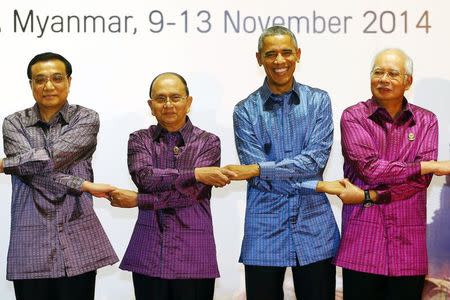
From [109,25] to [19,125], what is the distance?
2.79ft

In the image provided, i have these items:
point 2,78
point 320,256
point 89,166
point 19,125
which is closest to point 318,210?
point 320,256

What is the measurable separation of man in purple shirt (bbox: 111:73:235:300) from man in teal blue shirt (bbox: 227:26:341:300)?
0.20 meters

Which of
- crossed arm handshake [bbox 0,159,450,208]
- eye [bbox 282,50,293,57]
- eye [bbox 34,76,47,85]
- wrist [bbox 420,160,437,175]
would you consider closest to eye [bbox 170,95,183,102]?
crossed arm handshake [bbox 0,159,450,208]

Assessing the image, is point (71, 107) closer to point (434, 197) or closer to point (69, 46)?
point (69, 46)

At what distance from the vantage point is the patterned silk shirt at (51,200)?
380cm

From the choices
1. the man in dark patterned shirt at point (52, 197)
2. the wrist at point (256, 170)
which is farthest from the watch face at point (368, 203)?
the man in dark patterned shirt at point (52, 197)

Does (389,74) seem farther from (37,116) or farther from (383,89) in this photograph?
(37,116)

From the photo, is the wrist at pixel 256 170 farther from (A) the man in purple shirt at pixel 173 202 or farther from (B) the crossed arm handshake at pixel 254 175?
(A) the man in purple shirt at pixel 173 202

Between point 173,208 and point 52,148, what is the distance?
0.70m

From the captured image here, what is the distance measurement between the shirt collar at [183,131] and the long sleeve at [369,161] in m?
0.82

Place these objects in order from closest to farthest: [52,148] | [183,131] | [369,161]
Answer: [369,161]
[52,148]
[183,131]

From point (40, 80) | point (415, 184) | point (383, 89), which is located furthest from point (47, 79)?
point (415, 184)

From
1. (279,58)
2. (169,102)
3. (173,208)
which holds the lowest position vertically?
(173,208)

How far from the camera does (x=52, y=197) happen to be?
385 centimetres
